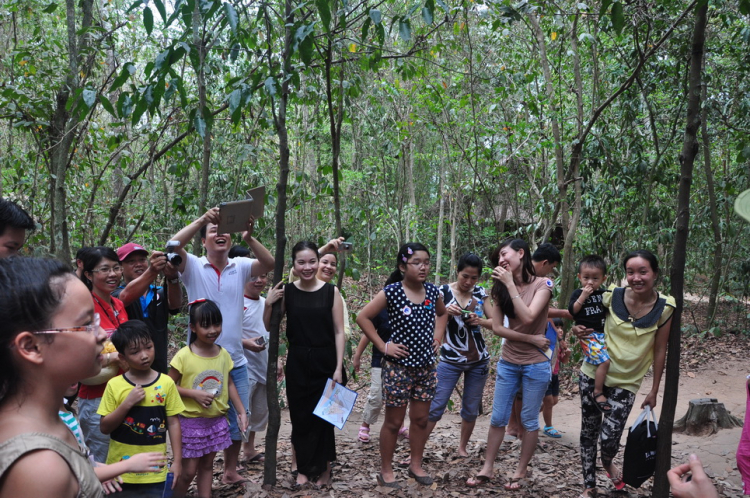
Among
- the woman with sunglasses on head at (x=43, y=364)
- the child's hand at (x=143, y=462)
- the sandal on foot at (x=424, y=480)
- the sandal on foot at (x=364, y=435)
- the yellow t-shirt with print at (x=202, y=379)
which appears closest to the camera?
the woman with sunglasses on head at (x=43, y=364)

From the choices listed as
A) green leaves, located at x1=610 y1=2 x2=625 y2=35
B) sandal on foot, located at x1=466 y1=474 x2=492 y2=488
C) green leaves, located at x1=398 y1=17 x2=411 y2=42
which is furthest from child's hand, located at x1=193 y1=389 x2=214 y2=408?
green leaves, located at x1=610 y1=2 x2=625 y2=35

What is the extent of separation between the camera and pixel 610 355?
→ 157 inches

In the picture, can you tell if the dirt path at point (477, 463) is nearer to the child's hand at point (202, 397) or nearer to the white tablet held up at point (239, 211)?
the child's hand at point (202, 397)

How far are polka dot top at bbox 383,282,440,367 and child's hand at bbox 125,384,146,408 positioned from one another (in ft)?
5.90

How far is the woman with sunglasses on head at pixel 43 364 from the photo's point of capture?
127 cm

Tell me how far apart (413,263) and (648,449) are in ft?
6.47

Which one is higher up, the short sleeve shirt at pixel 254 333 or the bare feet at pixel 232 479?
the short sleeve shirt at pixel 254 333

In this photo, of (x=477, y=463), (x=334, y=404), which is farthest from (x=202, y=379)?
(x=477, y=463)

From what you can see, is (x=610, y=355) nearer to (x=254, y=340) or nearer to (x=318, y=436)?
(x=318, y=436)

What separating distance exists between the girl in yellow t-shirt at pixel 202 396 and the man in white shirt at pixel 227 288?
1.10 feet

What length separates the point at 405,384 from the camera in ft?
13.5

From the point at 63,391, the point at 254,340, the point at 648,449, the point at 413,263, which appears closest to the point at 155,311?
the point at 254,340

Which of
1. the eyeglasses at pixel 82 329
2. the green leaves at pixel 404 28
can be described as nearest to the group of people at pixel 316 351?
the green leaves at pixel 404 28

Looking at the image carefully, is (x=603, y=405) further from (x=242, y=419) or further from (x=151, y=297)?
(x=151, y=297)
